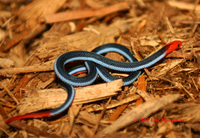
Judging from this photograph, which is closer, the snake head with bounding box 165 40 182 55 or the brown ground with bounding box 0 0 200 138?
the brown ground with bounding box 0 0 200 138

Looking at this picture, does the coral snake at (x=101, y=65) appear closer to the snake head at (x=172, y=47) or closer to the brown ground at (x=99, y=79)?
the snake head at (x=172, y=47)

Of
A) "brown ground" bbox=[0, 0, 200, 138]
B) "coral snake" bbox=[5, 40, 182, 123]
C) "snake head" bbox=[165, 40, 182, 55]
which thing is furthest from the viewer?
"snake head" bbox=[165, 40, 182, 55]

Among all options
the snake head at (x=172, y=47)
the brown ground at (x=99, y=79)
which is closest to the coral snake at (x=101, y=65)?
the snake head at (x=172, y=47)

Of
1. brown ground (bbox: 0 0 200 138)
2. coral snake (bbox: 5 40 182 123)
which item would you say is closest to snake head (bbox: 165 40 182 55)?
coral snake (bbox: 5 40 182 123)

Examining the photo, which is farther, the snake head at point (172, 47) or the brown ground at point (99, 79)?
the snake head at point (172, 47)

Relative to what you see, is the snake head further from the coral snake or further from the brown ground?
the brown ground

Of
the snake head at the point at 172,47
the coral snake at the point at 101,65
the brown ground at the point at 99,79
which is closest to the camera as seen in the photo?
the brown ground at the point at 99,79

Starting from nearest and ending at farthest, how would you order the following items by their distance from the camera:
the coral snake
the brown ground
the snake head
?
the brown ground → the coral snake → the snake head

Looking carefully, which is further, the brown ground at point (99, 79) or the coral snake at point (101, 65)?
the coral snake at point (101, 65)

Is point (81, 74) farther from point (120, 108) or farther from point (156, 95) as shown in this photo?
point (156, 95)

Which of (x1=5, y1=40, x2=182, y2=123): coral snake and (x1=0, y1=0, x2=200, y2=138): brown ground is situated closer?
(x1=0, y1=0, x2=200, y2=138): brown ground

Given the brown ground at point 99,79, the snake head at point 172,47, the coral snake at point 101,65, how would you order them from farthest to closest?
1. the snake head at point 172,47
2. the coral snake at point 101,65
3. the brown ground at point 99,79
